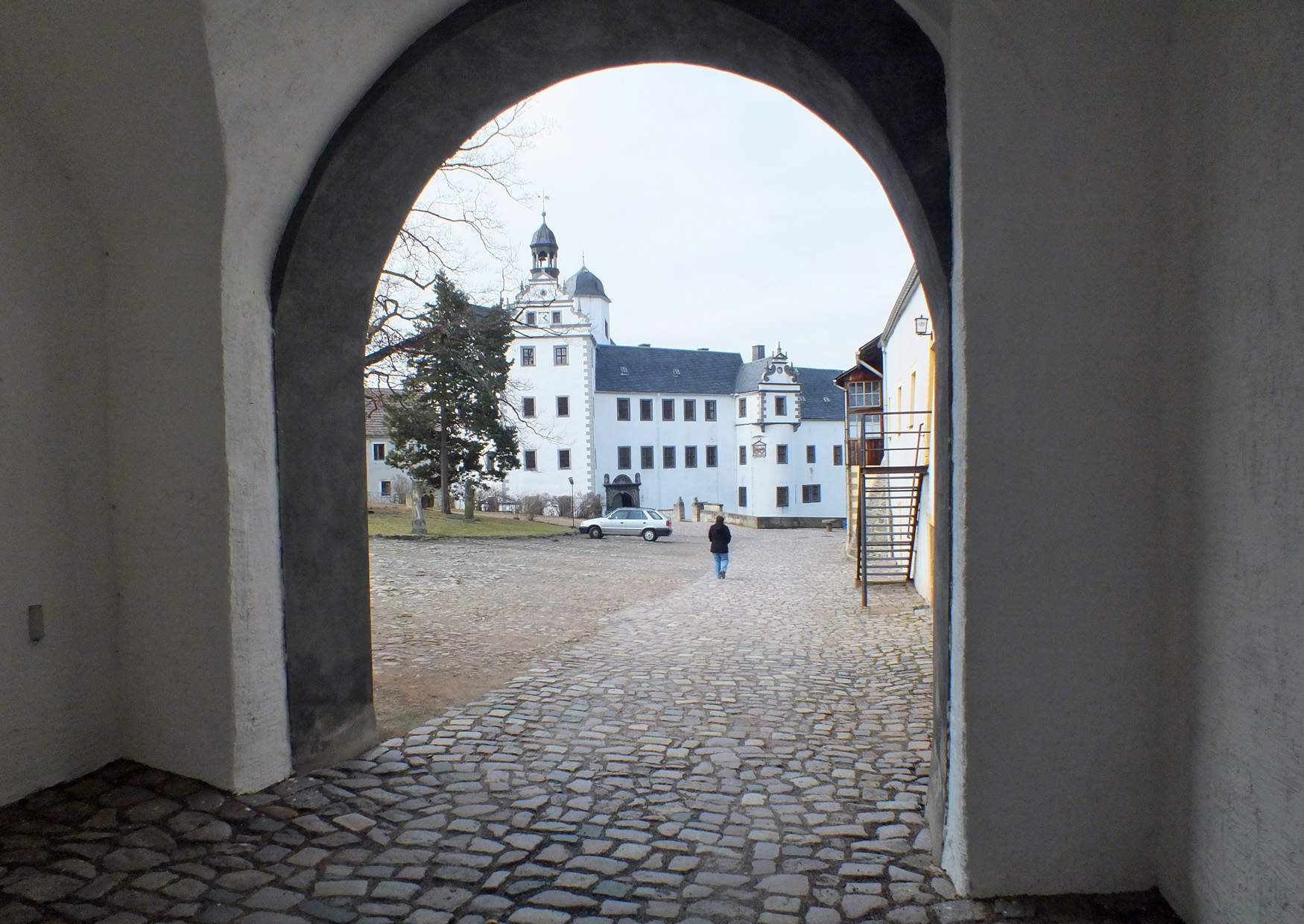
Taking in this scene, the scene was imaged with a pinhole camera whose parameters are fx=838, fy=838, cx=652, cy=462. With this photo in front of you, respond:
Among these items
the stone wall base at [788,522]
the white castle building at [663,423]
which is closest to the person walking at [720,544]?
the stone wall base at [788,522]

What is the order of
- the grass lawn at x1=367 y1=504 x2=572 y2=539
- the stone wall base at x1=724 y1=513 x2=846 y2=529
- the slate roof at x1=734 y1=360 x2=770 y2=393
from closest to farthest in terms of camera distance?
1. the grass lawn at x1=367 y1=504 x2=572 y2=539
2. the stone wall base at x1=724 y1=513 x2=846 y2=529
3. the slate roof at x1=734 y1=360 x2=770 y2=393

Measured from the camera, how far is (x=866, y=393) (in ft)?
81.1

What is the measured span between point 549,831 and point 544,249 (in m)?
51.1

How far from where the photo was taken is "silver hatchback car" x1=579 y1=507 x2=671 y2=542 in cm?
3234

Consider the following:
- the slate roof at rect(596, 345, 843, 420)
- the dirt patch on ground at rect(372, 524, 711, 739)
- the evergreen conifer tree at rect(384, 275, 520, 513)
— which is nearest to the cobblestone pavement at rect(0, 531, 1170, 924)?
the dirt patch on ground at rect(372, 524, 711, 739)

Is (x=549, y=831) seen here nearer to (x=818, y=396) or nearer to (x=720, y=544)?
(x=720, y=544)

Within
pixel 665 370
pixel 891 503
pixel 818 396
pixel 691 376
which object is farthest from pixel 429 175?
pixel 818 396

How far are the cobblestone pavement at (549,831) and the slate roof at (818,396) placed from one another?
50.3 meters

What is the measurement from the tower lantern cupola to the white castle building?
65 millimetres

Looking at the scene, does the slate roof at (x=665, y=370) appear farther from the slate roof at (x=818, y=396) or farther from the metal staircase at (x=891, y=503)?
the metal staircase at (x=891, y=503)

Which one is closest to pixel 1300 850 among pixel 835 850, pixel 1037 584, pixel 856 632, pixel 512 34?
pixel 1037 584

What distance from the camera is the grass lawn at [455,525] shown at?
2808cm

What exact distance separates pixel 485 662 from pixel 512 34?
217 inches

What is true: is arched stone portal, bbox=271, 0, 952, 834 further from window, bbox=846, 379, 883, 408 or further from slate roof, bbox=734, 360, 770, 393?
slate roof, bbox=734, 360, 770, 393
